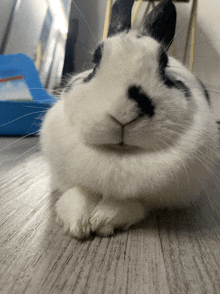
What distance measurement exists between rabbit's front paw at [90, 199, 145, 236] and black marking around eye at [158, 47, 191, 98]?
0.27 m

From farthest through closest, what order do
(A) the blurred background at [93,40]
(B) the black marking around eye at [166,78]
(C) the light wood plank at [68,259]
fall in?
(A) the blurred background at [93,40]
(B) the black marking around eye at [166,78]
(C) the light wood plank at [68,259]

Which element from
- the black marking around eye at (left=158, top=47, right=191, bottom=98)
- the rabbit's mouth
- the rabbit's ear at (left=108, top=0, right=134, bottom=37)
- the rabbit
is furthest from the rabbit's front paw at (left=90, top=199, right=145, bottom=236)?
the rabbit's ear at (left=108, top=0, right=134, bottom=37)

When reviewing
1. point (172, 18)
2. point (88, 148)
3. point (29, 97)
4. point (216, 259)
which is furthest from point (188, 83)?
point (29, 97)

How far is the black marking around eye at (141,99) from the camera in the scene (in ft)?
1.45

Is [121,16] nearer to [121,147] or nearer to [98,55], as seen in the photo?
[98,55]

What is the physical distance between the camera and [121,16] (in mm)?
586

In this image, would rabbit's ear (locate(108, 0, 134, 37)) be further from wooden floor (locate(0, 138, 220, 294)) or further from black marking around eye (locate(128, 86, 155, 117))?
wooden floor (locate(0, 138, 220, 294))

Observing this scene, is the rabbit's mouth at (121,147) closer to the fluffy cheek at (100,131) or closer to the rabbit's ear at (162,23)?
the fluffy cheek at (100,131)

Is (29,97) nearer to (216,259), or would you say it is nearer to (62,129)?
(62,129)

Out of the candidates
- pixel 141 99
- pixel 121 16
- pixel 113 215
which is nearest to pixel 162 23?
pixel 121 16

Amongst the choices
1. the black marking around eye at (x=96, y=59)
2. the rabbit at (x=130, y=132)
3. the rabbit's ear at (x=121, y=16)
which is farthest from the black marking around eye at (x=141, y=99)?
the rabbit's ear at (x=121, y=16)

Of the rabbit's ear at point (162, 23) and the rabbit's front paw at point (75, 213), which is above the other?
the rabbit's ear at point (162, 23)

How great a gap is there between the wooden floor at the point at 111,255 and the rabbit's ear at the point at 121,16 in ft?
1.53

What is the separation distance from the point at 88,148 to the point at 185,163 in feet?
0.65
